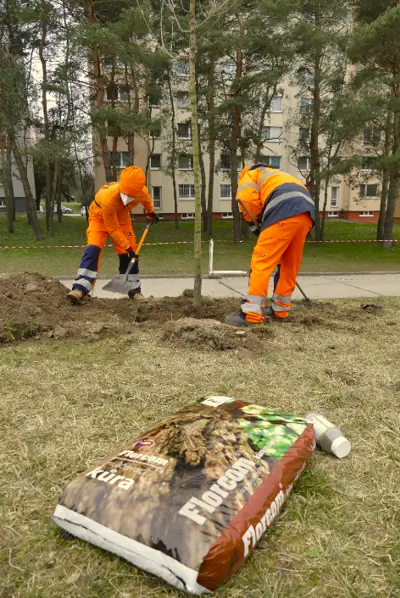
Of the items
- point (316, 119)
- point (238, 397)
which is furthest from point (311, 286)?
point (316, 119)

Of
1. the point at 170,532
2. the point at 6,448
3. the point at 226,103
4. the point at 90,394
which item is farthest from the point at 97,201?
the point at 226,103

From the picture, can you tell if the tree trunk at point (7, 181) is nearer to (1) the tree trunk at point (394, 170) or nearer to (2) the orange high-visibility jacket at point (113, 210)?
(2) the orange high-visibility jacket at point (113, 210)

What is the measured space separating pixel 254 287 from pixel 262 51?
13084 mm

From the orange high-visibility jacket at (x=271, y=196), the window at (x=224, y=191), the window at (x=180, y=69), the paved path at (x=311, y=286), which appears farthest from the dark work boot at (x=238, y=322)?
the window at (x=224, y=191)

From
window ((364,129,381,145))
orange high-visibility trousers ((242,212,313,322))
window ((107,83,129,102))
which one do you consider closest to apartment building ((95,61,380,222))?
window ((107,83,129,102))

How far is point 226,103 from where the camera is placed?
566 inches

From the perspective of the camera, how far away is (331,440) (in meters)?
2.29

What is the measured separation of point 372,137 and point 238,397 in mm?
16415

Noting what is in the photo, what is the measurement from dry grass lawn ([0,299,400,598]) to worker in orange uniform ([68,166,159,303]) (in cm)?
132

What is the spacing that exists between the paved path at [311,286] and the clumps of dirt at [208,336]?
9.41 feet

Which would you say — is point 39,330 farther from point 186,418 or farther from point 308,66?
point 308,66

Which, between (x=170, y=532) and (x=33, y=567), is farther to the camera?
(x=33, y=567)

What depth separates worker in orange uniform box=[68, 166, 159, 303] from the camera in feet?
17.4

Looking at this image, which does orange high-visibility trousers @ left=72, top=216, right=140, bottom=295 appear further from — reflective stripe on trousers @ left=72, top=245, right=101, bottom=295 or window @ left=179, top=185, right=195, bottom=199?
window @ left=179, top=185, right=195, bottom=199
